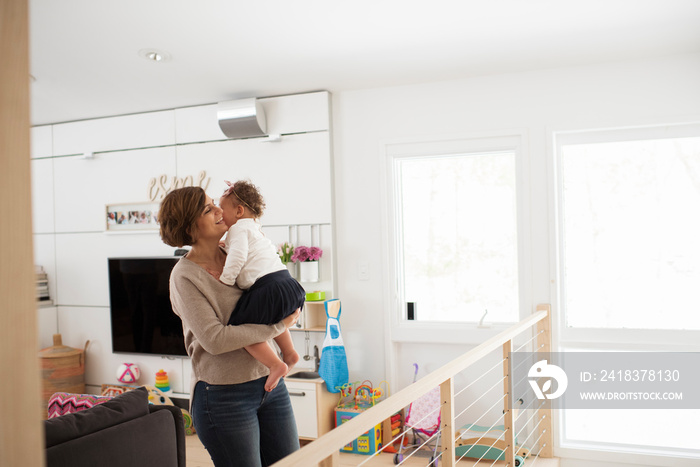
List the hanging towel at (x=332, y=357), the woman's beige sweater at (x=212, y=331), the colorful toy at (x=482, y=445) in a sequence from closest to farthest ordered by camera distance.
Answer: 1. the woman's beige sweater at (x=212, y=331)
2. the colorful toy at (x=482, y=445)
3. the hanging towel at (x=332, y=357)

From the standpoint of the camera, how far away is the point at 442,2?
2.60 metres

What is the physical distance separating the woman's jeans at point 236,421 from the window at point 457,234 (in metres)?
2.51

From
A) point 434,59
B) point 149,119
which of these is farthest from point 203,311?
point 149,119

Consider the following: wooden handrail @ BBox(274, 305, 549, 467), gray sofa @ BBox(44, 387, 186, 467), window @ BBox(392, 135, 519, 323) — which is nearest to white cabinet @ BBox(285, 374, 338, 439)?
window @ BBox(392, 135, 519, 323)

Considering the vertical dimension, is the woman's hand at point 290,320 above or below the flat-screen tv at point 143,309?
above

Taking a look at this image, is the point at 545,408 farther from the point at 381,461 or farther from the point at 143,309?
the point at 143,309

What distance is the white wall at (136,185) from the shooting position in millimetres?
4074

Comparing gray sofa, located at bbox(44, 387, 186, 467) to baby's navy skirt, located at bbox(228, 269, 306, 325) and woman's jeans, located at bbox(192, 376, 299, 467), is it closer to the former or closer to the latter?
woman's jeans, located at bbox(192, 376, 299, 467)

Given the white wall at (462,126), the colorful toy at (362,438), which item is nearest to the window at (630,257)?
the white wall at (462,126)

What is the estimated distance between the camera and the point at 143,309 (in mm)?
4500

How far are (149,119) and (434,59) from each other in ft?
8.12

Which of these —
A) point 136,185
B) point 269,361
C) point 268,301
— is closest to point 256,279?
point 268,301

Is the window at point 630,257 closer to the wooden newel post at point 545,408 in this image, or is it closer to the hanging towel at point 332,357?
the wooden newel post at point 545,408

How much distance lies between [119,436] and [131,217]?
3.02 m
